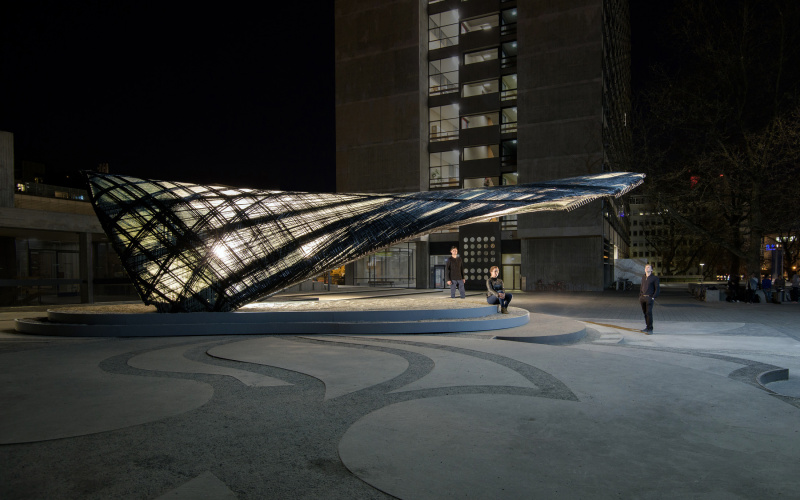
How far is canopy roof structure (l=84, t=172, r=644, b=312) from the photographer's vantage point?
40.6 feet

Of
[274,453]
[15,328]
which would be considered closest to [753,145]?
[274,453]

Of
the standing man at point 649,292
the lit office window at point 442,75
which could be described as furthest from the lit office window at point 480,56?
the standing man at point 649,292

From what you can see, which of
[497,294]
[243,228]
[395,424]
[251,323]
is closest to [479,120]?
[497,294]

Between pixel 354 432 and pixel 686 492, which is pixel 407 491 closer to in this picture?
pixel 354 432

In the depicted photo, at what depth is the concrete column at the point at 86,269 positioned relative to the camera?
20.5 m

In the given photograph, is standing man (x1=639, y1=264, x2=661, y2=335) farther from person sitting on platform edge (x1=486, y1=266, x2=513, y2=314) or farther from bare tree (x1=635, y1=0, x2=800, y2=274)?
bare tree (x1=635, y1=0, x2=800, y2=274)

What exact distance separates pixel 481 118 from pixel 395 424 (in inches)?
1488

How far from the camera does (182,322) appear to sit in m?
11.6

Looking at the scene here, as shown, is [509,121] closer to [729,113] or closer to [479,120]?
[479,120]

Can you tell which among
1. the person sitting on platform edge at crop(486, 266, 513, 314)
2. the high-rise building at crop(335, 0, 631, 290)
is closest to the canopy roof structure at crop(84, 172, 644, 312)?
the person sitting on platform edge at crop(486, 266, 513, 314)

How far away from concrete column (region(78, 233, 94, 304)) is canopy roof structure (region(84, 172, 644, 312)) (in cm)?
959

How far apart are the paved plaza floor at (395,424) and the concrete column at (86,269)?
1276cm

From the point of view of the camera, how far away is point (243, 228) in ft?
43.5

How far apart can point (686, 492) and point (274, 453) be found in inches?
124
